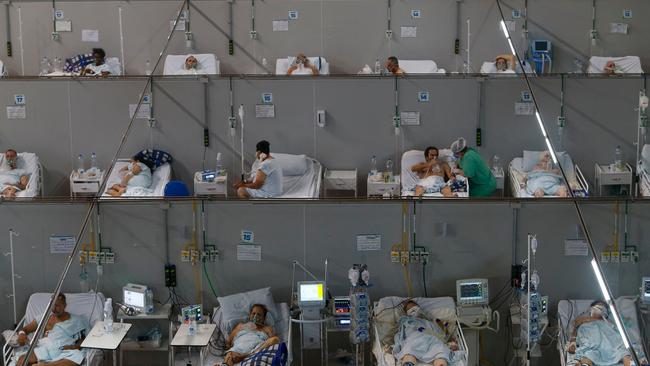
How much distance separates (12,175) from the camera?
24.1 feet

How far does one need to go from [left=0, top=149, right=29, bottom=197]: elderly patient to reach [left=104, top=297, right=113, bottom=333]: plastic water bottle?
2.44 m

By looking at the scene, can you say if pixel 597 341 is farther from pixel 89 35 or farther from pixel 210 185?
pixel 89 35

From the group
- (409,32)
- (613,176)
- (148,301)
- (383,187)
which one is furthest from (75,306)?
(409,32)

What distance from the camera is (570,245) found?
18.7 feet

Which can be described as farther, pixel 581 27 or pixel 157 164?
pixel 581 27

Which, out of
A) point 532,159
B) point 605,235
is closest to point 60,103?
point 532,159

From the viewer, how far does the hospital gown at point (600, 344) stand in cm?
524

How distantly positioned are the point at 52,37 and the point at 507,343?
272 inches

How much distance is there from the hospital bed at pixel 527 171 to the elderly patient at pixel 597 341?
6.35ft

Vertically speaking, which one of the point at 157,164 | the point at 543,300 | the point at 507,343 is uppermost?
the point at 157,164

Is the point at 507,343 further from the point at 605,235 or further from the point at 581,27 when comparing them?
the point at 581,27

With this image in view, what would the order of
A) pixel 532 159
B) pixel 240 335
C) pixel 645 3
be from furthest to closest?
1. pixel 645 3
2. pixel 532 159
3. pixel 240 335

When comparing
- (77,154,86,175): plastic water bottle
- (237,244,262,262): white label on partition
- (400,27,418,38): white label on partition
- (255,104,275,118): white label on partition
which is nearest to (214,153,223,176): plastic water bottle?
(255,104,275,118): white label on partition

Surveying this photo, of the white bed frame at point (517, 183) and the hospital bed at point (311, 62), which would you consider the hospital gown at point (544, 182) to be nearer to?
the white bed frame at point (517, 183)
